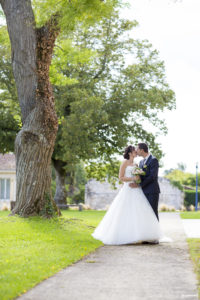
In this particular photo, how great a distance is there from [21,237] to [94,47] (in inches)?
907

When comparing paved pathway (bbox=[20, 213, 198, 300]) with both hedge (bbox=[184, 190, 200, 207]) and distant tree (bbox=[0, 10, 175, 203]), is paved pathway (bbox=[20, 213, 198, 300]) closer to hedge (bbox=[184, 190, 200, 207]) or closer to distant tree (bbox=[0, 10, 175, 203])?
distant tree (bbox=[0, 10, 175, 203])

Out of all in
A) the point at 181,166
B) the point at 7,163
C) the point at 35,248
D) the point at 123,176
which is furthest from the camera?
the point at 181,166

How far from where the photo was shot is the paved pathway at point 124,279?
5343 mm

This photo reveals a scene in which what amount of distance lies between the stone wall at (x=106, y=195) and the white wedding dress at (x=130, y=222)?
131ft

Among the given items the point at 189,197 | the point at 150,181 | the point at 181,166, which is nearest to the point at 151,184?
the point at 150,181

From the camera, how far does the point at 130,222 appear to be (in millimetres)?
10586

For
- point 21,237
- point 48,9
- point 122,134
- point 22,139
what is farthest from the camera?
point 122,134

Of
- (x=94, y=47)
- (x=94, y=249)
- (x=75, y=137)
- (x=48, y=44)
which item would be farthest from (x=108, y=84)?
(x=94, y=249)

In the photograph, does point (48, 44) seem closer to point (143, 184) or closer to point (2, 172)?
point (143, 184)

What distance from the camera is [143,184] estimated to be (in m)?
11.1

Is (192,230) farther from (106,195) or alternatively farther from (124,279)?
(106,195)

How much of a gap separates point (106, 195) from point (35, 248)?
139 ft

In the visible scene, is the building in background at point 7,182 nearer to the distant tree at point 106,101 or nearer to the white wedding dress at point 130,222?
the distant tree at point 106,101

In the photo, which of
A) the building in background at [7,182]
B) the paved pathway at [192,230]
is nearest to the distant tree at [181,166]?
the building in background at [7,182]
